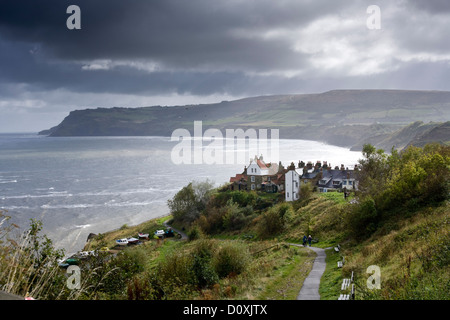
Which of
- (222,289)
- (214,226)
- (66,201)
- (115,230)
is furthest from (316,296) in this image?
(66,201)

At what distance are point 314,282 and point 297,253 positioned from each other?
8987mm

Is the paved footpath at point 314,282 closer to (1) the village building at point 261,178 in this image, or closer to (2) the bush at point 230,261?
(2) the bush at point 230,261

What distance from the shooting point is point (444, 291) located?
34.5 ft

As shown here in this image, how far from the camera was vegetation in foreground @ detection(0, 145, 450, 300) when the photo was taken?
1268 centimetres

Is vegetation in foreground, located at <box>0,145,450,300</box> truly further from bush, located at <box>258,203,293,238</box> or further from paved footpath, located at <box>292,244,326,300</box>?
paved footpath, located at <box>292,244,326,300</box>

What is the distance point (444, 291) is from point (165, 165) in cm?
14595

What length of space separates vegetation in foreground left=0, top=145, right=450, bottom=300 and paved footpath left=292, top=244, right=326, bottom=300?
0.40 metres

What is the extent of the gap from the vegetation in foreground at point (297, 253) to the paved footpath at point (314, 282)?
0.40 meters

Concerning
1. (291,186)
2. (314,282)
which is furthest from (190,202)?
(314,282)

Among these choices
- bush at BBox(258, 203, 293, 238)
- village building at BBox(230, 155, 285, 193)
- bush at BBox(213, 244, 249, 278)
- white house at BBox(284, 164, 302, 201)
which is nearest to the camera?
bush at BBox(213, 244, 249, 278)

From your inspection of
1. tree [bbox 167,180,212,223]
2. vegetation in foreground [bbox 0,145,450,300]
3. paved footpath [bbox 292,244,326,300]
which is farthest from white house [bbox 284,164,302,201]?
paved footpath [bbox 292,244,326,300]

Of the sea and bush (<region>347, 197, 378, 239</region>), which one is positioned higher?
bush (<region>347, 197, 378, 239</region>)

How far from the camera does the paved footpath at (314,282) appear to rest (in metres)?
16.1

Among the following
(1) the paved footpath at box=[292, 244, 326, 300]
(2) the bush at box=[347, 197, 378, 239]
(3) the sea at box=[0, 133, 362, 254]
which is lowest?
(3) the sea at box=[0, 133, 362, 254]
